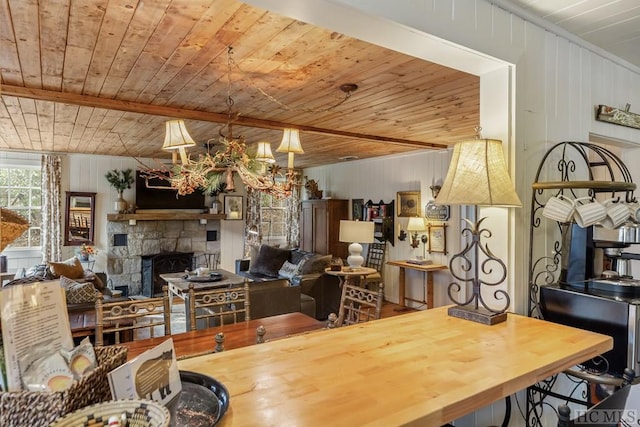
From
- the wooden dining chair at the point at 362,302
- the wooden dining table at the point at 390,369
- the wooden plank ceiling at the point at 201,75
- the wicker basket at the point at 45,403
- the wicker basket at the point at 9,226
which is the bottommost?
the wooden dining chair at the point at 362,302

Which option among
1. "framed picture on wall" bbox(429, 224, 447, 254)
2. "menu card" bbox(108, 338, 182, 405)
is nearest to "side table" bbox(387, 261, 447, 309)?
"framed picture on wall" bbox(429, 224, 447, 254)

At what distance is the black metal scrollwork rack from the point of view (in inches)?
72.8

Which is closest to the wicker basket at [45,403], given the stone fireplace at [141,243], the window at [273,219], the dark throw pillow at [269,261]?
the dark throw pillow at [269,261]

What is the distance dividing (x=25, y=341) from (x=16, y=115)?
4245 mm

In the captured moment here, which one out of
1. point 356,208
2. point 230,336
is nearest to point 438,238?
point 356,208

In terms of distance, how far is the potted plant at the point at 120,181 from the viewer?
22.1 feet

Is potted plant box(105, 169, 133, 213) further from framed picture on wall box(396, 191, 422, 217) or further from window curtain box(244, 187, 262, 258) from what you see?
framed picture on wall box(396, 191, 422, 217)

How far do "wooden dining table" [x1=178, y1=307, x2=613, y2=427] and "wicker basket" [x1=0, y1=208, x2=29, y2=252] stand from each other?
1.88 feet

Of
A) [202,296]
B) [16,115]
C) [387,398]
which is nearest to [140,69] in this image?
[202,296]

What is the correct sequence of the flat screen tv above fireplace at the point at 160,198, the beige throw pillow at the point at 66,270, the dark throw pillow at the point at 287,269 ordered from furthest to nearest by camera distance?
the flat screen tv above fireplace at the point at 160,198, the dark throw pillow at the point at 287,269, the beige throw pillow at the point at 66,270

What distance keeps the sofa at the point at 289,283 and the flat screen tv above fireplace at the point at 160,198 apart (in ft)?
4.93

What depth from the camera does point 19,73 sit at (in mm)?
2658

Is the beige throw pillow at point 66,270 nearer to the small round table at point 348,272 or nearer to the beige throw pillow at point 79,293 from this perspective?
the beige throw pillow at point 79,293

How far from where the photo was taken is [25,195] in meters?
6.45
